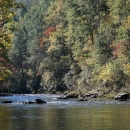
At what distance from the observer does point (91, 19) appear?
312ft

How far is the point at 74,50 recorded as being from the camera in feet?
326

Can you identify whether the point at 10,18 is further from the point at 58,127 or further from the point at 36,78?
the point at 36,78

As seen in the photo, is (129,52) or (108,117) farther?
(129,52)

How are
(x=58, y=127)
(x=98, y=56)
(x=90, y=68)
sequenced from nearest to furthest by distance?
1. (x=58, y=127)
2. (x=98, y=56)
3. (x=90, y=68)

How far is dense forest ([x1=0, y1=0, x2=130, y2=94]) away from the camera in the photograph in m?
72.4

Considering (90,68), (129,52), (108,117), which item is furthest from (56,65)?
(108,117)

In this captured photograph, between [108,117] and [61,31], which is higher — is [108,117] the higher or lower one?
the lower one

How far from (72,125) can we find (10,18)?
8.22 metres

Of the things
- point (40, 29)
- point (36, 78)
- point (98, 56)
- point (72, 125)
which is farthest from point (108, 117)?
point (40, 29)

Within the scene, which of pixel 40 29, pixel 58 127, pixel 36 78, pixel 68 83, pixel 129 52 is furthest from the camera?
pixel 40 29

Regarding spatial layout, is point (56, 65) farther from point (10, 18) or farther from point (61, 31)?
point (10, 18)

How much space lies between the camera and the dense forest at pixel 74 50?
72.4 meters

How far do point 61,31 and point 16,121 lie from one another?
252 ft

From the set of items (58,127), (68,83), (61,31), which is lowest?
(58,127)
